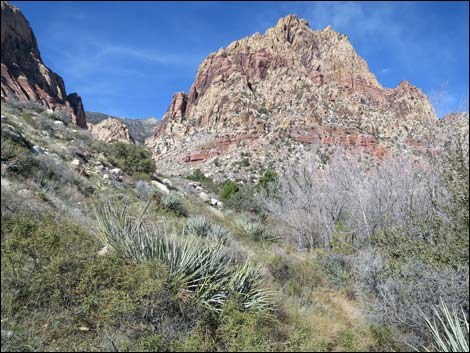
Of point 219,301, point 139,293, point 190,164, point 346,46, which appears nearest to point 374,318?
point 219,301

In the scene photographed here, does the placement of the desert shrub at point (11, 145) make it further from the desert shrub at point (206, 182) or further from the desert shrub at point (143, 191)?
the desert shrub at point (206, 182)

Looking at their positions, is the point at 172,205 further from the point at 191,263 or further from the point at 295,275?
the point at 191,263

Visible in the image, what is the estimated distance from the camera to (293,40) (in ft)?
320

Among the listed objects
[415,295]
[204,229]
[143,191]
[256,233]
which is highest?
[143,191]

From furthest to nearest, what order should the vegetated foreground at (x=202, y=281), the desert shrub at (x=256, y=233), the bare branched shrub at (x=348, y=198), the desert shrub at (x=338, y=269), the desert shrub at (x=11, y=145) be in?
the desert shrub at (x=256, y=233), the bare branched shrub at (x=348, y=198), the desert shrub at (x=338, y=269), the desert shrub at (x=11, y=145), the vegetated foreground at (x=202, y=281)

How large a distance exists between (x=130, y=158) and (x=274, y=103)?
60753 mm

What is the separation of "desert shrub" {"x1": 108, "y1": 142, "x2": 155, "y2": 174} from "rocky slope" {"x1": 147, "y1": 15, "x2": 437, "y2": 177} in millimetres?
22287

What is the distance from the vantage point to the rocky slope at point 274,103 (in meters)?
50.7

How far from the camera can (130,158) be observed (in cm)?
1491

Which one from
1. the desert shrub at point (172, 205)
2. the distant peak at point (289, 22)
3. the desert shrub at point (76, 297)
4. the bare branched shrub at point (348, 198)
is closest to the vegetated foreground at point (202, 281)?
the desert shrub at point (76, 297)

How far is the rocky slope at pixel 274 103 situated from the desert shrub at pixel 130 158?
22287 mm

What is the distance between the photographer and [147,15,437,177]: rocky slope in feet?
166

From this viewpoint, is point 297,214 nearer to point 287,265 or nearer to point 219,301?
point 287,265

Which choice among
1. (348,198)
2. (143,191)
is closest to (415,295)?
(348,198)
